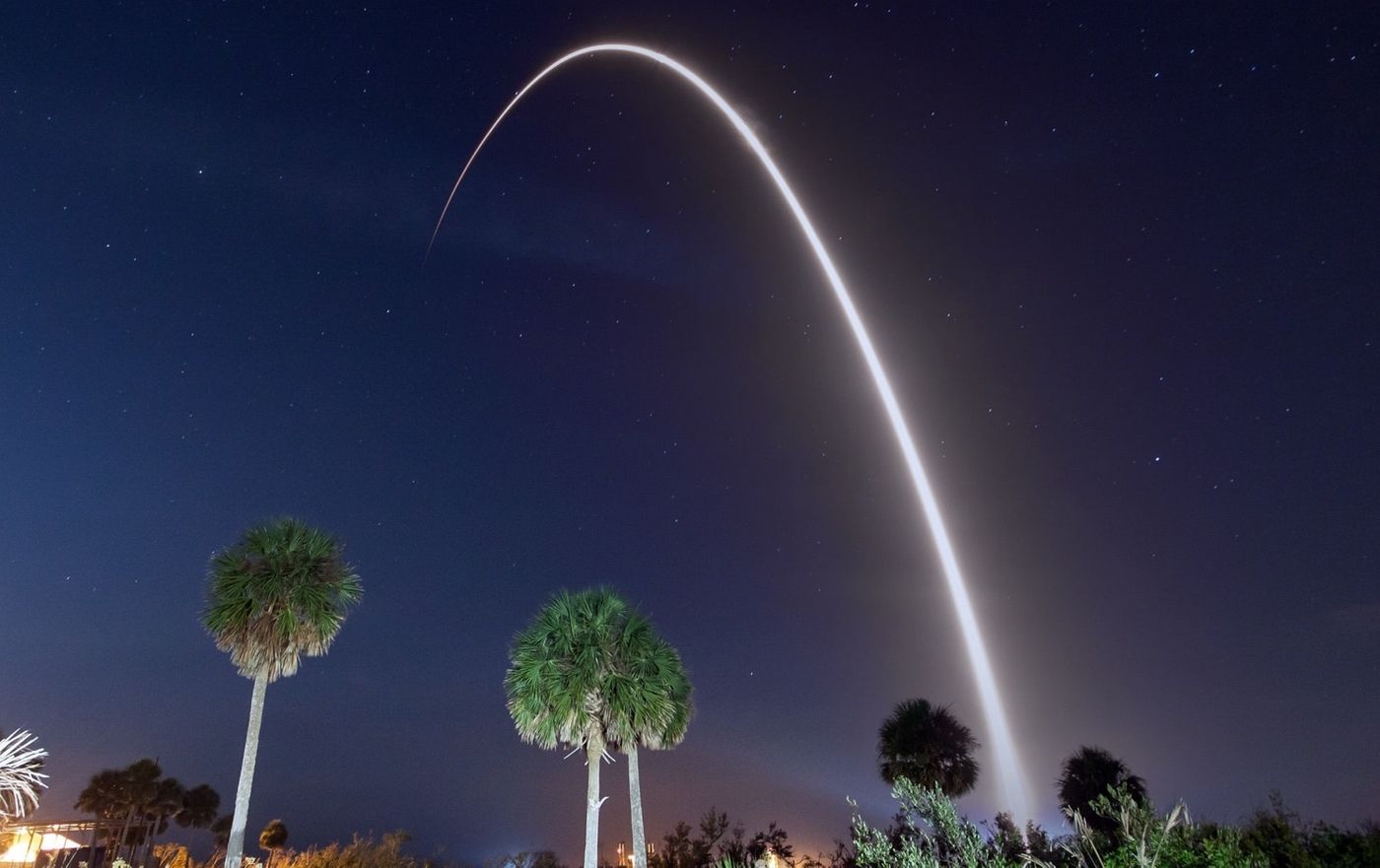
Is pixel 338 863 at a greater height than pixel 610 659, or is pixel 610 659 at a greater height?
pixel 610 659

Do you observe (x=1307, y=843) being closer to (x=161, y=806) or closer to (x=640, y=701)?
(x=640, y=701)

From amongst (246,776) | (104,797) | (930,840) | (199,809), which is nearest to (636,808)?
(246,776)

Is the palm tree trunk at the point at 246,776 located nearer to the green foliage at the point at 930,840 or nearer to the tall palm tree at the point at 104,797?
the green foliage at the point at 930,840

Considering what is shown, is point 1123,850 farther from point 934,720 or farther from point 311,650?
point 934,720

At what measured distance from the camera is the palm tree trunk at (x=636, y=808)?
82.7 ft

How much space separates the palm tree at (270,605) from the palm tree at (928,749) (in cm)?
2550

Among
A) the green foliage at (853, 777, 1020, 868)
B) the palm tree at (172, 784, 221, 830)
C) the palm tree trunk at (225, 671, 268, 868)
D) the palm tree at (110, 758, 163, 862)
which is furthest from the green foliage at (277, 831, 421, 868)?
the palm tree at (172, 784, 221, 830)

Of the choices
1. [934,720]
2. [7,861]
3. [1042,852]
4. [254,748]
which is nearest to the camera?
[1042,852]

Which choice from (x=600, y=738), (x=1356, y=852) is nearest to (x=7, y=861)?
(x=600, y=738)

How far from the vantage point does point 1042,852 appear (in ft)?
62.1

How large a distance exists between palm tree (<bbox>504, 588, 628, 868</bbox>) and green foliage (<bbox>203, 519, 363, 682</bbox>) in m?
6.02

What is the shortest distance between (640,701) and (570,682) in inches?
89.7

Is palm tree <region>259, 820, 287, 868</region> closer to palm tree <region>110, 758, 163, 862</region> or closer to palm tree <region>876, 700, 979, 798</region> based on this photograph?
palm tree <region>110, 758, 163, 862</region>

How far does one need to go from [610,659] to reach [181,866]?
12.4 m
